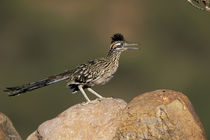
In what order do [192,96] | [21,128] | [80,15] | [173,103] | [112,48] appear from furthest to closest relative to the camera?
[80,15] → [192,96] → [21,128] → [112,48] → [173,103]

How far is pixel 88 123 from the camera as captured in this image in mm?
16734

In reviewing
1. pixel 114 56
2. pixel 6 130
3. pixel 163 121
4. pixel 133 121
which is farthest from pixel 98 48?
pixel 163 121

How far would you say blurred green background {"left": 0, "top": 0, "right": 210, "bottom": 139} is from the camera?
3319 cm

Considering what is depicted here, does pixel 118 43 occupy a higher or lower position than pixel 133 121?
higher

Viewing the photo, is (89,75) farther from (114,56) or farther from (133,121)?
(133,121)

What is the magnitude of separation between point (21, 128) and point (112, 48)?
12848 mm

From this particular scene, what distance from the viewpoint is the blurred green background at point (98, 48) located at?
33.2 m

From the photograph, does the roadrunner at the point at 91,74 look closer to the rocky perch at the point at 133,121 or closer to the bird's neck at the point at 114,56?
the bird's neck at the point at 114,56

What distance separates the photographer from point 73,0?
44500 millimetres

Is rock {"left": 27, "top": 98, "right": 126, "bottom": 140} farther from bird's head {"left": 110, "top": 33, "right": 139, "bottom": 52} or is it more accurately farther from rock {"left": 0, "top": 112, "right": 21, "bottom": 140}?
bird's head {"left": 110, "top": 33, "right": 139, "bottom": 52}

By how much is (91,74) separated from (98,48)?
67.7 ft

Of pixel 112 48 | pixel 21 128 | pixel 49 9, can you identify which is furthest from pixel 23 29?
pixel 112 48

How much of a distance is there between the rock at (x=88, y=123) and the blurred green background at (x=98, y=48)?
13192mm

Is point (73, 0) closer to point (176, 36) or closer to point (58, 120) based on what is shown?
point (176, 36)
